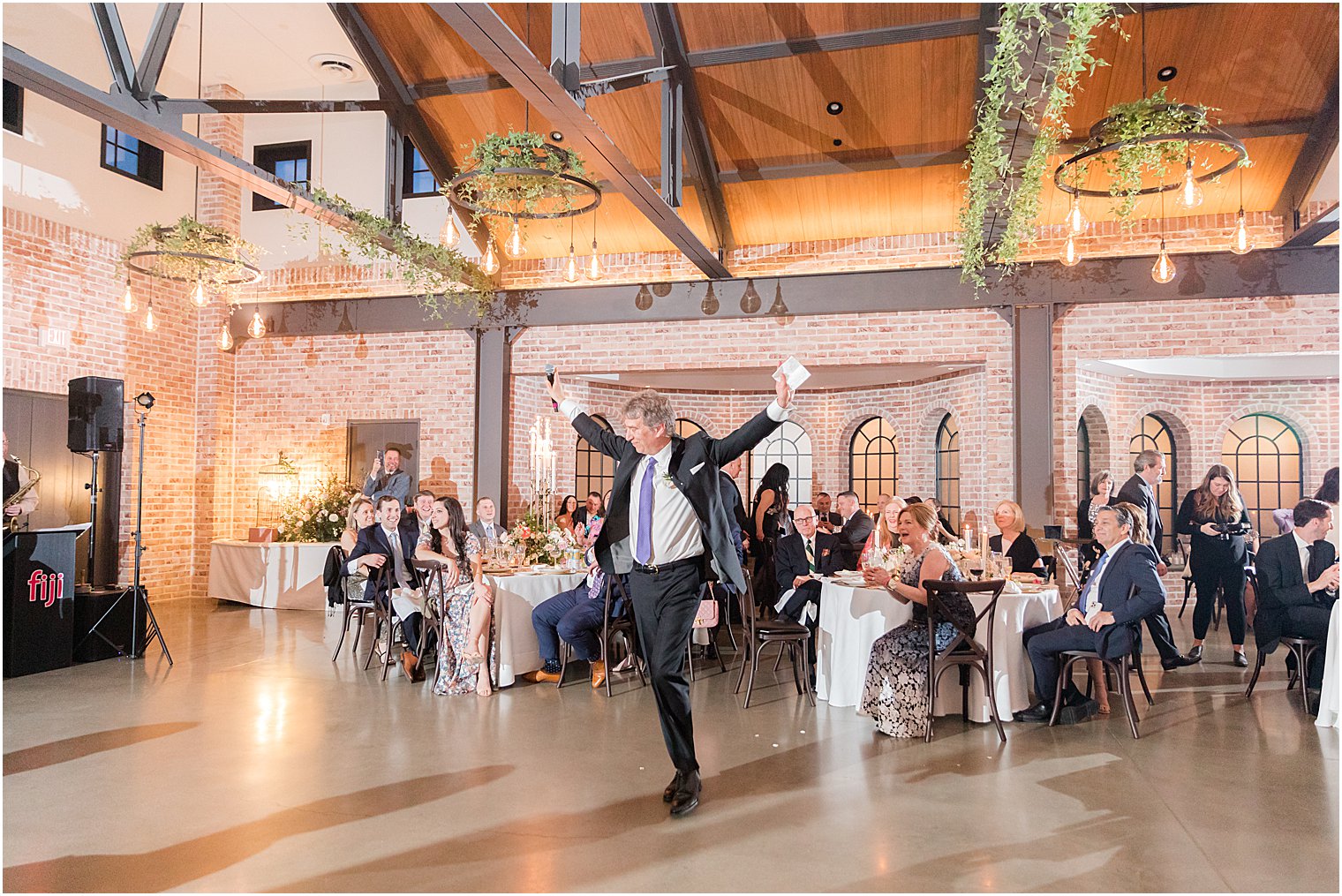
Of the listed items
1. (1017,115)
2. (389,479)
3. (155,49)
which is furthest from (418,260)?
(1017,115)

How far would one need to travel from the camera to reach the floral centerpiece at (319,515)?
33.5 ft

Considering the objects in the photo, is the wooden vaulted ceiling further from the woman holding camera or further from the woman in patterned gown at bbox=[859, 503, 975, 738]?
the woman in patterned gown at bbox=[859, 503, 975, 738]

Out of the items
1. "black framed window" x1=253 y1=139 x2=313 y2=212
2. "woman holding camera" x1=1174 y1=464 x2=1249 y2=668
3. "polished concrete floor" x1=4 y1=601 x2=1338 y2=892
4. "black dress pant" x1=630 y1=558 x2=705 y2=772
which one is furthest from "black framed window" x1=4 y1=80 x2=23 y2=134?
"woman holding camera" x1=1174 y1=464 x2=1249 y2=668

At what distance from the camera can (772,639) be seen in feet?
18.6

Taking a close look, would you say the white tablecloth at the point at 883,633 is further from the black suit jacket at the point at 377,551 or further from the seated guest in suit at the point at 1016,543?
the black suit jacket at the point at 377,551

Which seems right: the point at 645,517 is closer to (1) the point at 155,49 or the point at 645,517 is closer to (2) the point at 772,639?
(2) the point at 772,639

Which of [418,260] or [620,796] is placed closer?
[620,796]

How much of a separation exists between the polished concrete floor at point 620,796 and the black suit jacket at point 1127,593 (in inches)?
21.2

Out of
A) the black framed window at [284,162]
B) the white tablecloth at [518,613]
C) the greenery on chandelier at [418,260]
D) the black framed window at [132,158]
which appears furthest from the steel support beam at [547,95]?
the black framed window at [132,158]

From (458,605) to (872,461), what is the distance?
Answer: 8.67m

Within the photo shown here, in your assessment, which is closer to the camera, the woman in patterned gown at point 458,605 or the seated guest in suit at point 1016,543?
the woman in patterned gown at point 458,605

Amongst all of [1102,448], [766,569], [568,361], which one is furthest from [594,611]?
[1102,448]

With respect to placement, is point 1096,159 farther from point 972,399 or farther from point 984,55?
point 972,399

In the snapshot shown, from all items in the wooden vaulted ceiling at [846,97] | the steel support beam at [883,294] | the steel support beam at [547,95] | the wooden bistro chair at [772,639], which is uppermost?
the wooden vaulted ceiling at [846,97]
